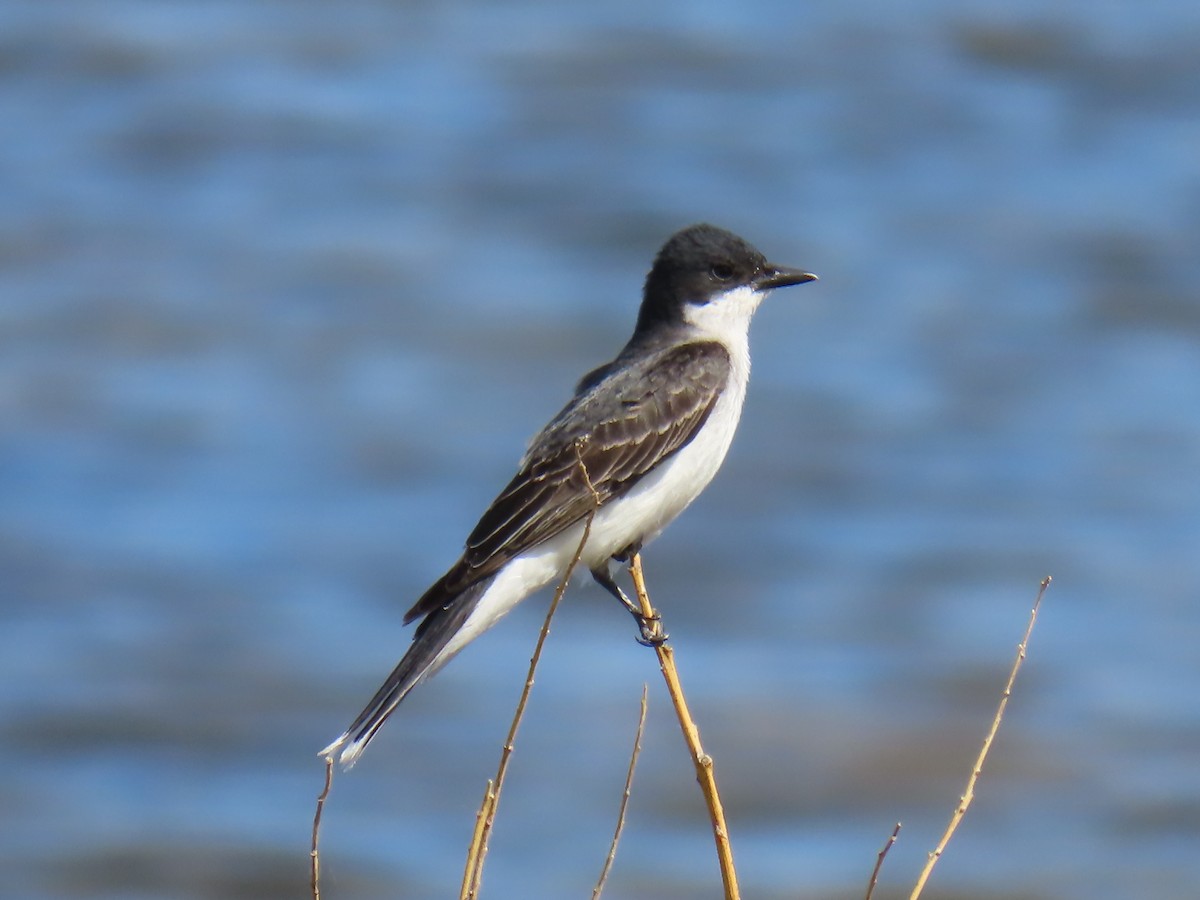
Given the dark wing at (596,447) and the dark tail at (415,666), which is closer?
the dark tail at (415,666)

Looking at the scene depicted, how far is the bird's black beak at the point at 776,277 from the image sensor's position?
7719 mm

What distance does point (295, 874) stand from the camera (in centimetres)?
1510

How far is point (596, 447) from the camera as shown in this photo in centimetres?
698

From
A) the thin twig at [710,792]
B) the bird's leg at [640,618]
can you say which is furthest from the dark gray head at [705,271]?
the thin twig at [710,792]

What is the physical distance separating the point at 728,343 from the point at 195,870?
9080mm

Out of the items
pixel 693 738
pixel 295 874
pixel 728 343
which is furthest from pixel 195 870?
pixel 693 738

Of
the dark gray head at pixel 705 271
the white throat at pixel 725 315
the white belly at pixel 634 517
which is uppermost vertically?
the dark gray head at pixel 705 271

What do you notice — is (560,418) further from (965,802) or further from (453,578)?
(965,802)

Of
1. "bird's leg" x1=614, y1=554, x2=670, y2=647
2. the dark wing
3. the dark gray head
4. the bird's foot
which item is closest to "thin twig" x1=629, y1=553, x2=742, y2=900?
"bird's leg" x1=614, y1=554, x2=670, y2=647

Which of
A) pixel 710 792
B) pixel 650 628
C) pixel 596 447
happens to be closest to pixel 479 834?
pixel 710 792

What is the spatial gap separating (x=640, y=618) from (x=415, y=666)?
81 cm

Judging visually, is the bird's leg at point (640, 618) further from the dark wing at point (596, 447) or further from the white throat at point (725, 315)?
the white throat at point (725, 315)

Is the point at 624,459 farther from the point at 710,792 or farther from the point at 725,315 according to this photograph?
the point at 710,792

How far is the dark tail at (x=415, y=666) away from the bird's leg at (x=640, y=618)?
0.51 metres
